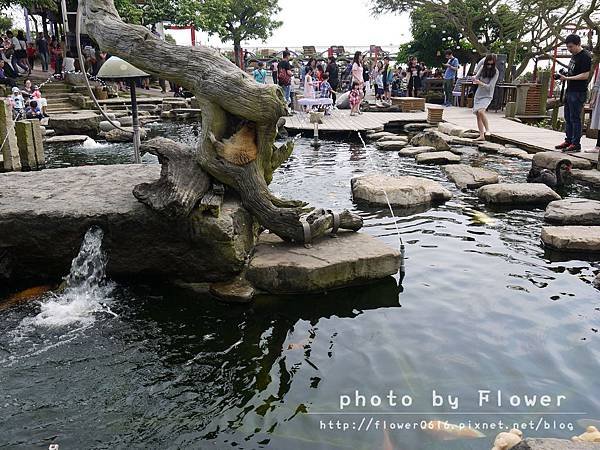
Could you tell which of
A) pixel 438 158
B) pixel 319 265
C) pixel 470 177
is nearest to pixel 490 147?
pixel 438 158

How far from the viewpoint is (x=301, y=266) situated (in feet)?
16.2

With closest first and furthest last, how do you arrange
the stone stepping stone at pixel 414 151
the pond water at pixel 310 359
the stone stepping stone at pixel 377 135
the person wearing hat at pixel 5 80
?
the pond water at pixel 310 359, the stone stepping stone at pixel 414 151, the stone stepping stone at pixel 377 135, the person wearing hat at pixel 5 80

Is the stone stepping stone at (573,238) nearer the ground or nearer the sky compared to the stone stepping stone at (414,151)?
nearer the ground

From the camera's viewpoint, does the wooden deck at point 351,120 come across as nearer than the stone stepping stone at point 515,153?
No

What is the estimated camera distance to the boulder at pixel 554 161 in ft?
29.6

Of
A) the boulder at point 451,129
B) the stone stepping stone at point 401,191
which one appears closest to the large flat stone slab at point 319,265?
the stone stepping stone at point 401,191

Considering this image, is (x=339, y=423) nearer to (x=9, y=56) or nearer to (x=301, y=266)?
(x=301, y=266)

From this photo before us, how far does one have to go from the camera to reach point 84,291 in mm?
5055

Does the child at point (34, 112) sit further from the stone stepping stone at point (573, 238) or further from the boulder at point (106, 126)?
the stone stepping stone at point (573, 238)

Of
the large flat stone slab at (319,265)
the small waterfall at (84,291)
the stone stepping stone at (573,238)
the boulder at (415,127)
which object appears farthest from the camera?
the boulder at (415,127)

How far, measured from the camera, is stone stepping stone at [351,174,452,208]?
25.6 ft

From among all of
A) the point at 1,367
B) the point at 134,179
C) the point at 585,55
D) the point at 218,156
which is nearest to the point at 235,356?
the point at 1,367

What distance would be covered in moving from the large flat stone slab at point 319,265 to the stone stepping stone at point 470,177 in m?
3.79

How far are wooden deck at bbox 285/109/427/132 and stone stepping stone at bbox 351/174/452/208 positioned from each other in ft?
21.8
